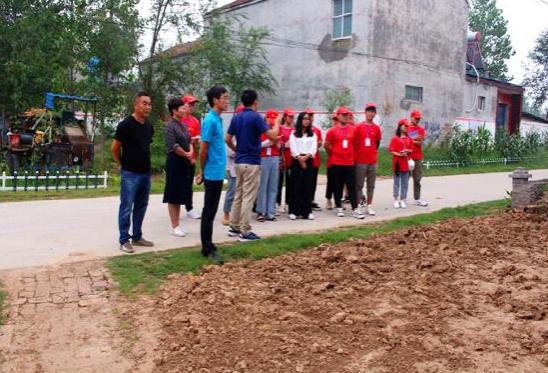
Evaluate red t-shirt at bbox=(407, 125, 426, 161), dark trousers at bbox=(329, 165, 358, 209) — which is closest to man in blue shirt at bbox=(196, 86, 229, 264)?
dark trousers at bbox=(329, 165, 358, 209)

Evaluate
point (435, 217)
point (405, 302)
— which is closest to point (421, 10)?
point (435, 217)

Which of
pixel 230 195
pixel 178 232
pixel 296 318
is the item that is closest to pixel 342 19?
pixel 230 195

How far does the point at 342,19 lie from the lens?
23484 mm

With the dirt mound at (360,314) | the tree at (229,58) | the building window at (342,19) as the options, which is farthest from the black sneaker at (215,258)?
the building window at (342,19)

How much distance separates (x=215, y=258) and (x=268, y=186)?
110 inches

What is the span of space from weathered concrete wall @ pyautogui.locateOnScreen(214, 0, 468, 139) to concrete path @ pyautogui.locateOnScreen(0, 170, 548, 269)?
11.6 meters

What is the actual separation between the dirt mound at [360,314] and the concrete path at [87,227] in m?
1.60

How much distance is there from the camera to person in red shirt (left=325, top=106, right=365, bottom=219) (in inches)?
363

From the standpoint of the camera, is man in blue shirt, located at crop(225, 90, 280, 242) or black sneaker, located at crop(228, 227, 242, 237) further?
black sneaker, located at crop(228, 227, 242, 237)

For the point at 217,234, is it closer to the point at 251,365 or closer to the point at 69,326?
the point at 69,326

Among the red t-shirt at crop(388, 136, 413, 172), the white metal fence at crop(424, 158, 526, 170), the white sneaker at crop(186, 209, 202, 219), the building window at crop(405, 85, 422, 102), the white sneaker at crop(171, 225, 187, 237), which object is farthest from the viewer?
the building window at crop(405, 85, 422, 102)

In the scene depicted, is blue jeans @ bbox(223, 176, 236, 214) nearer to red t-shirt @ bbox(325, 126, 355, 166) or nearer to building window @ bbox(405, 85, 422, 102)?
red t-shirt @ bbox(325, 126, 355, 166)

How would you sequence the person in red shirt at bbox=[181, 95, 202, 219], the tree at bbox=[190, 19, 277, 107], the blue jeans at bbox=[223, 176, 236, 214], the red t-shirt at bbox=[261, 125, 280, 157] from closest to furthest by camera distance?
1. the person in red shirt at bbox=[181, 95, 202, 219]
2. the blue jeans at bbox=[223, 176, 236, 214]
3. the red t-shirt at bbox=[261, 125, 280, 157]
4. the tree at bbox=[190, 19, 277, 107]

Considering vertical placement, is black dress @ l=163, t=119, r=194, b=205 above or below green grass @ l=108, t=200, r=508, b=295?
above
